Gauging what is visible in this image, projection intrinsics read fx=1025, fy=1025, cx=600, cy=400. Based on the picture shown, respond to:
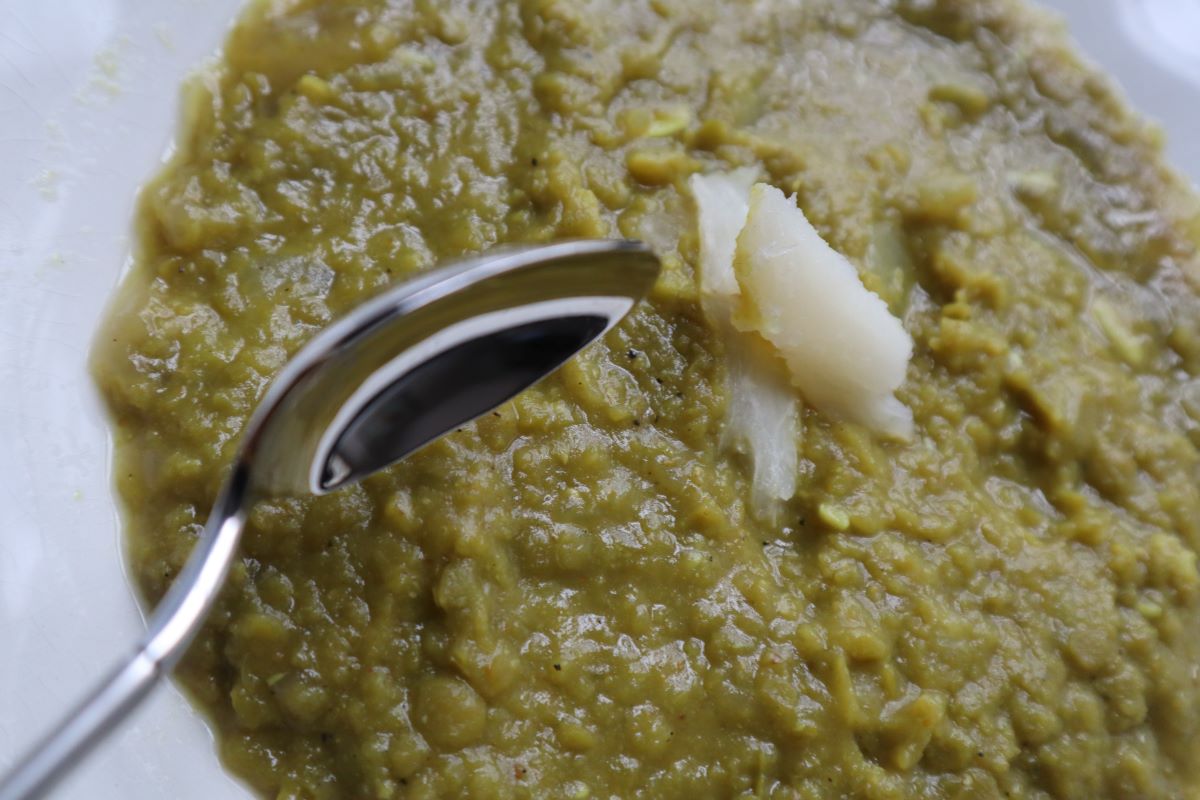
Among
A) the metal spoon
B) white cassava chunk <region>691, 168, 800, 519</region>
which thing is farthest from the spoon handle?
white cassava chunk <region>691, 168, 800, 519</region>

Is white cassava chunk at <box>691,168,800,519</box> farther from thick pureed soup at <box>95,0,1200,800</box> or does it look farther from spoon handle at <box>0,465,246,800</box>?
spoon handle at <box>0,465,246,800</box>

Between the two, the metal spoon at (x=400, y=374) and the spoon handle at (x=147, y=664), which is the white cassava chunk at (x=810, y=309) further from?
the spoon handle at (x=147, y=664)

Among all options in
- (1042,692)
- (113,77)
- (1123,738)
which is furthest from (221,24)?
(1123,738)

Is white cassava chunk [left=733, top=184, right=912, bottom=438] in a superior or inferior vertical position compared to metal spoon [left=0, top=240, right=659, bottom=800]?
superior

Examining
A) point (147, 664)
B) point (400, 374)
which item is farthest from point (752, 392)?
point (147, 664)

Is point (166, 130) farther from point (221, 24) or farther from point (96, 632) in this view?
point (96, 632)

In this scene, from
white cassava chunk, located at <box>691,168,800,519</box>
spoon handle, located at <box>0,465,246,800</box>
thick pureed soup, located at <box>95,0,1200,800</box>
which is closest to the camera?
spoon handle, located at <box>0,465,246,800</box>
